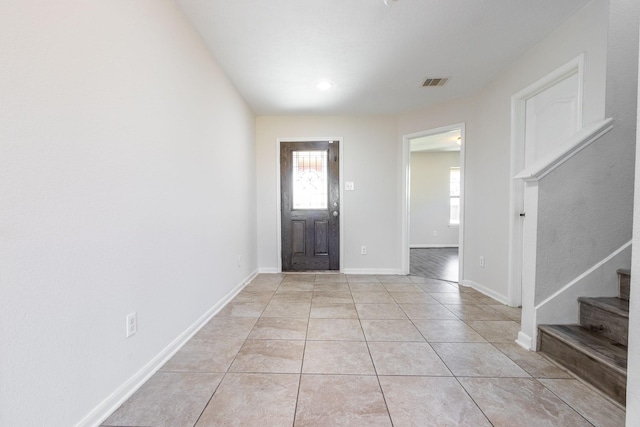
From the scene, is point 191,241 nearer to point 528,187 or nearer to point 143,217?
point 143,217

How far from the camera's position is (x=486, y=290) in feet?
9.16

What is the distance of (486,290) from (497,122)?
1771 millimetres

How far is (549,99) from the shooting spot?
214 cm

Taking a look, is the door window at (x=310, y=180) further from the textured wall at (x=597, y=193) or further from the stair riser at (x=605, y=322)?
the stair riser at (x=605, y=322)

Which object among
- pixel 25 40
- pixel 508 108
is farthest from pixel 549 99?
pixel 25 40

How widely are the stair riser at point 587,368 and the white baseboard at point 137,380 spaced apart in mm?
2334

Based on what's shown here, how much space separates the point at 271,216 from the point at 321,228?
2.48 feet

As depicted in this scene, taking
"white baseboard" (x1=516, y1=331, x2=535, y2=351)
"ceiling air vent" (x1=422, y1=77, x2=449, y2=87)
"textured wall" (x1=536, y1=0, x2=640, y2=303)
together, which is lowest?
"white baseboard" (x1=516, y1=331, x2=535, y2=351)

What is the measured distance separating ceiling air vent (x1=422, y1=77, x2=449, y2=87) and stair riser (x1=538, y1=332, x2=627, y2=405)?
2.39 m

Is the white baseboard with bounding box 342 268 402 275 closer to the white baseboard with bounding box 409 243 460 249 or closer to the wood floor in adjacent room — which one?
the wood floor in adjacent room

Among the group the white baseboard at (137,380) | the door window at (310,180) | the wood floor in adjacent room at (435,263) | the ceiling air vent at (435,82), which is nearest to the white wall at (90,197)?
the white baseboard at (137,380)

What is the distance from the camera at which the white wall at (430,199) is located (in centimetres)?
633

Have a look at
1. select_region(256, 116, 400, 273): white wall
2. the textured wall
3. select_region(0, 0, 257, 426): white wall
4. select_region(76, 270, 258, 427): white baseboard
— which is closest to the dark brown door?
select_region(256, 116, 400, 273): white wall

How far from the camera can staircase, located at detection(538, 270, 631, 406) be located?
124 centimetres
